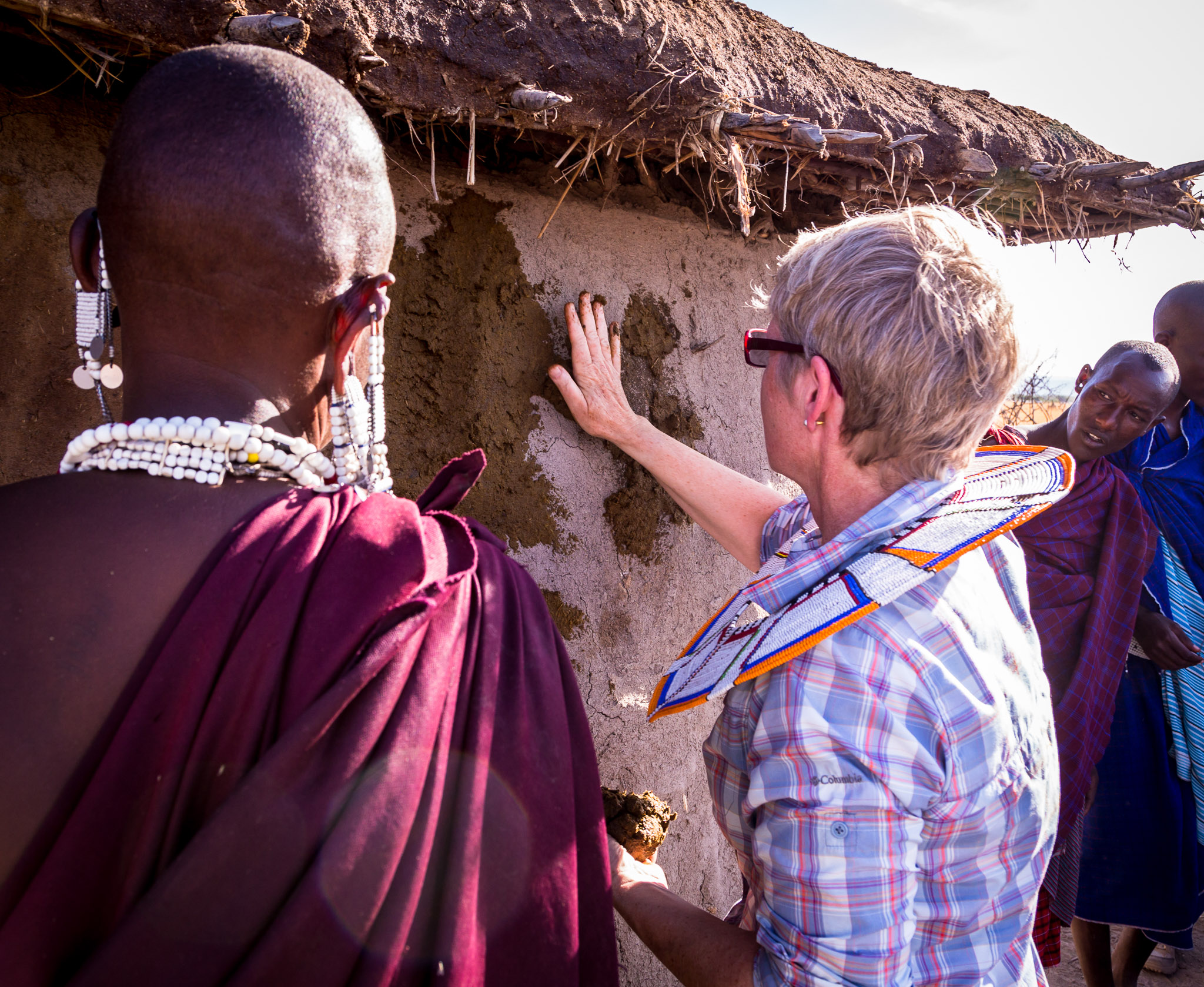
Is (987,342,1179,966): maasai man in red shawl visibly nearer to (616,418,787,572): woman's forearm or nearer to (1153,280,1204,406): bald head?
(1153,280,1204,406): bald head

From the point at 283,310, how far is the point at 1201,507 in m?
4.04

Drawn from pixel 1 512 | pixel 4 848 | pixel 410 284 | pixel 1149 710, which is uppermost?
pixel 410 284

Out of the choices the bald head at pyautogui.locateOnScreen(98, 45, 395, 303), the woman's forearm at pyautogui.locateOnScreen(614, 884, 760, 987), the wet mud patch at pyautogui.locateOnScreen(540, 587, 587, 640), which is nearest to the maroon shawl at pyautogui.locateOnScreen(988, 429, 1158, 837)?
the wet mud patch at pyautogui.locateOnScreen(540, 587, 587, 640)

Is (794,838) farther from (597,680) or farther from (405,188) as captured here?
(405,188)

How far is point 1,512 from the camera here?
1028 mm

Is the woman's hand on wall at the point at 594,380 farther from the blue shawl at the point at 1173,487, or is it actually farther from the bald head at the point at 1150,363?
the blue shawl at the point at 1173,487

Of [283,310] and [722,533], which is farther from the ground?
[283,310]

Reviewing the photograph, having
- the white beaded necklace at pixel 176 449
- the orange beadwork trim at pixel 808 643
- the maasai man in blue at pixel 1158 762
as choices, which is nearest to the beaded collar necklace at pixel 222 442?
the white beaded necklace at pixel 176 449

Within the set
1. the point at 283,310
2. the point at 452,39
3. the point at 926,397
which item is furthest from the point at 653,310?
the point at 283,310

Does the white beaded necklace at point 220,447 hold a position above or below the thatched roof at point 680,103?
below

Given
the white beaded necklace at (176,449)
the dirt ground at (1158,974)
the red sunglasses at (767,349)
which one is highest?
the red sunglasses at (767,349)

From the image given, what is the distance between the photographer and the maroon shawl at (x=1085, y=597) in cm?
319

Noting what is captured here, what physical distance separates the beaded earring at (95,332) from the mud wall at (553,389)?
2.68ft

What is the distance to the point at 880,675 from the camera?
1280 mm
